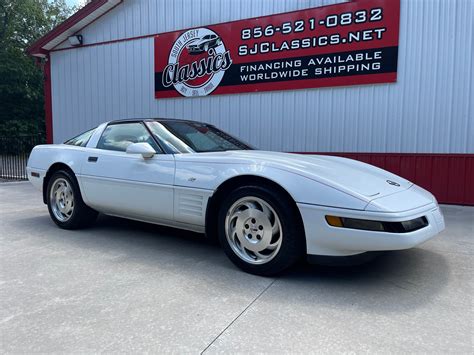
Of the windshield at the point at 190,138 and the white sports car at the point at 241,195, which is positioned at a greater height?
the windshield at the point at 190,138

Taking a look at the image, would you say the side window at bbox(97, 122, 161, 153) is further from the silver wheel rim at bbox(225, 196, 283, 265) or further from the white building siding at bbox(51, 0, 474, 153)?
the white building siding at bbox(51, 0, 474, 153)

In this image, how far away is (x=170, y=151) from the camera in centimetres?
372

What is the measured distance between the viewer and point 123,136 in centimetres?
424

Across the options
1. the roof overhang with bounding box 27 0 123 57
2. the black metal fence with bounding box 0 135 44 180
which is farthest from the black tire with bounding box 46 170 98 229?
the roof overhang with bounding box 27 0 123 57

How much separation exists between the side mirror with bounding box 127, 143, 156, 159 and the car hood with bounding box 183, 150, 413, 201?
1.65 feet

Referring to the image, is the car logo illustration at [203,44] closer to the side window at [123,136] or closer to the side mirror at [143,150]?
the side window at [123,136]

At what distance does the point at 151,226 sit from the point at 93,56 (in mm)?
7556

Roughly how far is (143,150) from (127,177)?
432 millimetres

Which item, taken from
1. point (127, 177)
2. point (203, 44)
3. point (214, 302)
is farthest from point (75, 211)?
point (203, 44)

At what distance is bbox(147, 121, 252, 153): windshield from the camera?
12.4 feet

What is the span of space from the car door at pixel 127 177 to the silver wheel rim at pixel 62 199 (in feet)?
1.17

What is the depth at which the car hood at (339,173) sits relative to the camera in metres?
2.82

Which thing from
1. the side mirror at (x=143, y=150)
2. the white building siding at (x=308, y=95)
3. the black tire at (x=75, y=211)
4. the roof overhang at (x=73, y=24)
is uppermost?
the roof overhang at (x=73, y=24)

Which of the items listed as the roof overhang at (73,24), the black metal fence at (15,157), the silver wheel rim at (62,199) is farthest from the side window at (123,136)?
the black metal fence at (15,157)
